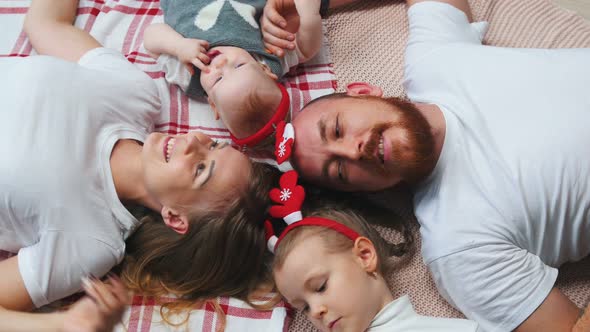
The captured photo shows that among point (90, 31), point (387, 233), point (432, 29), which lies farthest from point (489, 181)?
point (90, 31)

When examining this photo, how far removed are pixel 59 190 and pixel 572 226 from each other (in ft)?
3.51

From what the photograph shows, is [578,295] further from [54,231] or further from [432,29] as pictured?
[54,231]

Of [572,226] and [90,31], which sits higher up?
[90,31]

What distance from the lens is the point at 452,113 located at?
47.1 inches

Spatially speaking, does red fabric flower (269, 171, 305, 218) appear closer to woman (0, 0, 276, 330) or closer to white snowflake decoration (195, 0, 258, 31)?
woman (0, 0, 276, 330)

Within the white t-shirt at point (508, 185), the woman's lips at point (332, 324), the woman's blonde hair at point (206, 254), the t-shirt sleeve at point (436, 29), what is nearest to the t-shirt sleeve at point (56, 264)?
the woman's blonde hair at point (206, 254)

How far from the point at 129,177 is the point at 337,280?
1.66 feet

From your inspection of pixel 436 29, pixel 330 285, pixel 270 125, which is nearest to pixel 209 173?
pixel 270 125

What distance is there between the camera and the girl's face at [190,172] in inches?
42.3

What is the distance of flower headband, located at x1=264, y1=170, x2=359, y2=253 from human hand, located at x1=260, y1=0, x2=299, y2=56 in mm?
375

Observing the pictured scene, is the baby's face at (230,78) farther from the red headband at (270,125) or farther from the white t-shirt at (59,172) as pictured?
the white t-shirt at (59,172)

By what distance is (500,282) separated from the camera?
1057 mm

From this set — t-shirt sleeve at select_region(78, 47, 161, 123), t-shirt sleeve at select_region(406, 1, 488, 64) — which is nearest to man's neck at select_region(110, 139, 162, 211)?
t-shirt sleeve at select_region(78, 47, 161, 123)

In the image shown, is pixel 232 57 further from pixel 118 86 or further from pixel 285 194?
pixel 285 194
